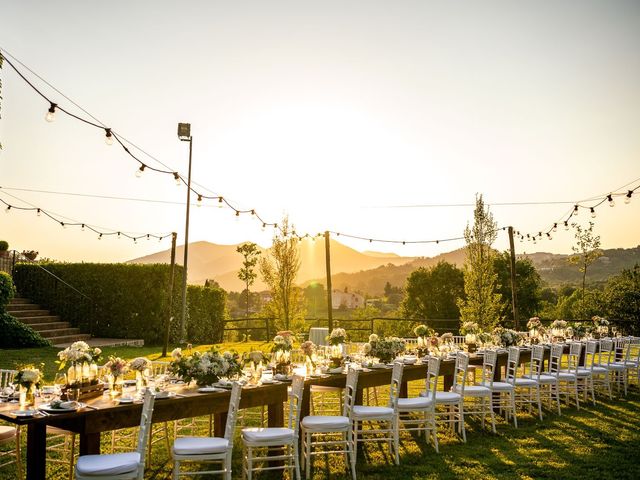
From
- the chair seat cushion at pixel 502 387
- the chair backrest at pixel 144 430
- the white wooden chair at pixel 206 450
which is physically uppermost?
the chair backrest at pixel 144 430

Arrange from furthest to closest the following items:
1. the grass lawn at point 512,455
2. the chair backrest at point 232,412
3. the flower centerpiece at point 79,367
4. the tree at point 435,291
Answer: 1. the tree at point 435,291
2. the grass lawn at point 512,455
3. the flower centerpiece at point 79,367
4. the chair backrest at point 232,412

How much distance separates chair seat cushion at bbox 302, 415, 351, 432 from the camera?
5.88 m

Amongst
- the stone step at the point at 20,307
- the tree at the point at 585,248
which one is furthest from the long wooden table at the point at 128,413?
the tree at the point at 585,248

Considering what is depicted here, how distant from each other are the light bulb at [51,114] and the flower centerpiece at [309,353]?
4242 mm

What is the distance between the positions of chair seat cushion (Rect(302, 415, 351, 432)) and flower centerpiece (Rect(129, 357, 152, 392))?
1683mm

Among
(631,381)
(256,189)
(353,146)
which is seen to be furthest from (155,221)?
(631,381)

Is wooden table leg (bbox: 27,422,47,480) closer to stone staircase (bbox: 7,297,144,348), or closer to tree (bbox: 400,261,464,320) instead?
stone staircase (bbox: 7,297,144,348)

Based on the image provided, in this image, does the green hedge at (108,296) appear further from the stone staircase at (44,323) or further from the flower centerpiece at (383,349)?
the flower centerpiece at (383,349)

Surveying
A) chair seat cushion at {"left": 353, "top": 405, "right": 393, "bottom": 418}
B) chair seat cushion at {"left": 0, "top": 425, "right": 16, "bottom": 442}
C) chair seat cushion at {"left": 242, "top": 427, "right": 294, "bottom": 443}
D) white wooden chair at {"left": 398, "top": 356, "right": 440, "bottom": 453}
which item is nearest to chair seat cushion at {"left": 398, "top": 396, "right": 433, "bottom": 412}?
white wooden chair at {"left": 398, "top": 356, "right": 440, "bottom": 453}

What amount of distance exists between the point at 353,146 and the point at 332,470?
28.3 ft

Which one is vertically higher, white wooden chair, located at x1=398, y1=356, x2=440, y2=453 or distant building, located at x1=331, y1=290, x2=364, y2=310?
distant building, located at x1=331, y1=290, x2=364, y2=310

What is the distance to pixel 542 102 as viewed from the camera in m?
11.5

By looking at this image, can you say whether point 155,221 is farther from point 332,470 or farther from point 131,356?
point 332,470

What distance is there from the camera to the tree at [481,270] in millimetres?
20609
